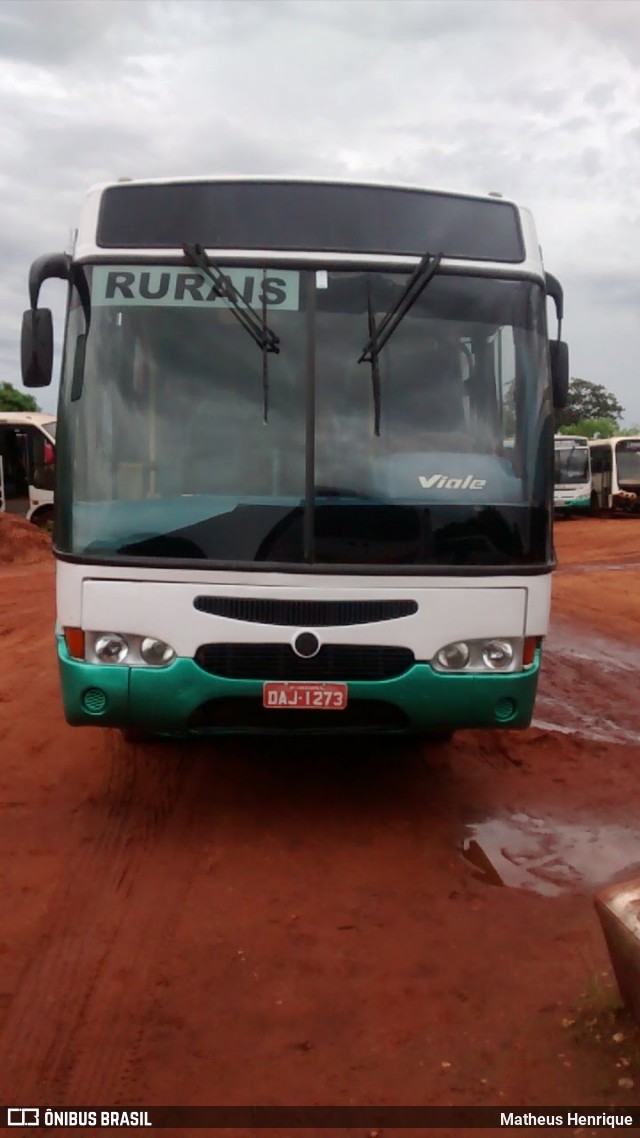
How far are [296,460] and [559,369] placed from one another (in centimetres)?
155

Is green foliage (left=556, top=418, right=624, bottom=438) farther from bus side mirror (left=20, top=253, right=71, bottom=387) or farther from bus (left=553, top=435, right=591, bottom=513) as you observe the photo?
bus side mirror (left=20, top=253, right=71, bottom=387)

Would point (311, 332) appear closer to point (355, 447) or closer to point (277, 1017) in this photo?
point (355, 447)

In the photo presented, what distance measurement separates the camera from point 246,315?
16.3 ft

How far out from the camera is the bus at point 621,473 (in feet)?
110

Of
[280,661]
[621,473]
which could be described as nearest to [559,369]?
[280,661]

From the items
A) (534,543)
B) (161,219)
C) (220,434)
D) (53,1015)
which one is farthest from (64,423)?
(53,1015)

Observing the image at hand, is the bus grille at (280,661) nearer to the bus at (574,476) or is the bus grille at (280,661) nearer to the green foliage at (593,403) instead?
the bus at (574,476)

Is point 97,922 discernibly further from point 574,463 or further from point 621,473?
point 621,473

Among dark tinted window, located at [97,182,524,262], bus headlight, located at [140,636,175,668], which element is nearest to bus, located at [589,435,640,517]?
dark tinted window, located at [97,182,524,262]

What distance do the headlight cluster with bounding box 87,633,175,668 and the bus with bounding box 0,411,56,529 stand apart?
1815cm

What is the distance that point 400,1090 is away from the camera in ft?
10.4

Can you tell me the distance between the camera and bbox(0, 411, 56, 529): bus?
74.3ft

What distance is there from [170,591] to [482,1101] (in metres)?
2.47

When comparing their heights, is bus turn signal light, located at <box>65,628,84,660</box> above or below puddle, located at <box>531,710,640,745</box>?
above
